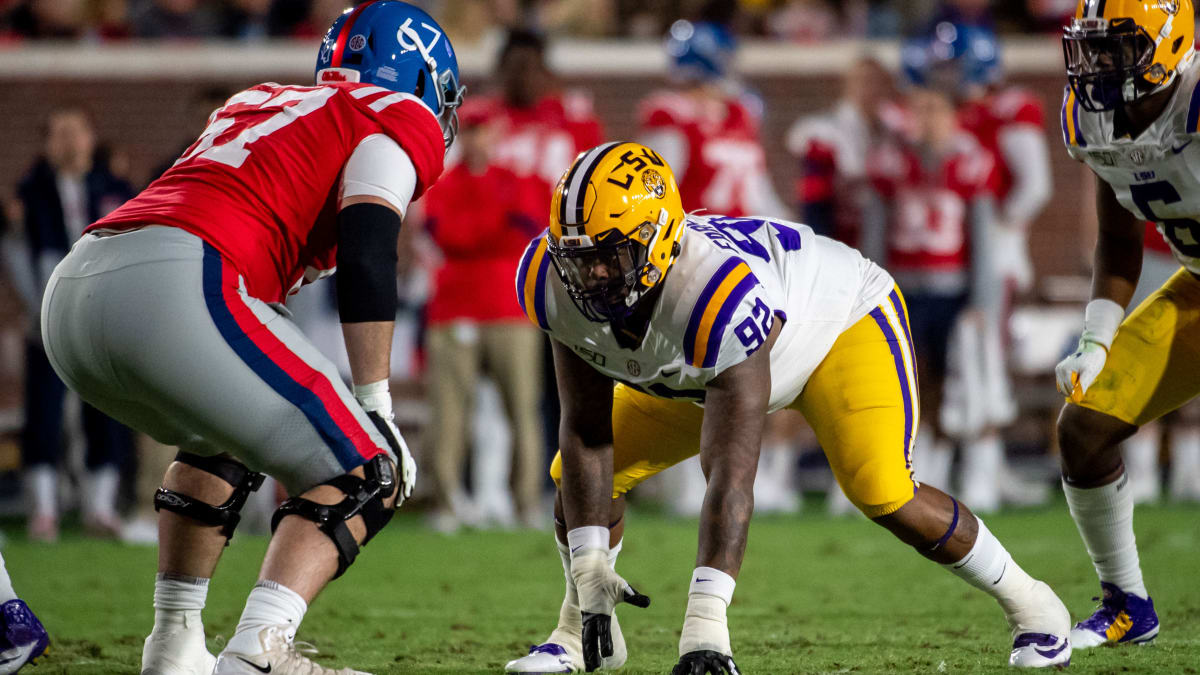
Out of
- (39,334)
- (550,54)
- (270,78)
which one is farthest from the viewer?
(270,78)

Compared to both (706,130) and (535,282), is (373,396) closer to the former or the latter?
(535,282)

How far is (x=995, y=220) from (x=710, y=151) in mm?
1776

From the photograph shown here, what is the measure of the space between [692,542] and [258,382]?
4.48 m

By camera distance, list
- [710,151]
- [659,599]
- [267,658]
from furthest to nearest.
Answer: [710,151] < [659,599] < [267,658]

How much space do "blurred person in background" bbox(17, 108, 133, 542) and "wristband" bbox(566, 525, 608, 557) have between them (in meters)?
4.76

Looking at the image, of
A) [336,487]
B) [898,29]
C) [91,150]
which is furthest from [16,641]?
[898,29]

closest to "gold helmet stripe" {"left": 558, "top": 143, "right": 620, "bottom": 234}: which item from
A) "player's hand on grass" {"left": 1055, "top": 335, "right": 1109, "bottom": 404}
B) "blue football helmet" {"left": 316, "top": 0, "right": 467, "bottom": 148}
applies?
"blue football helmet" {"left": 316, "top": 0, "right": 467, "bottom": 148}

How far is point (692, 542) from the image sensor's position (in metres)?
7.23

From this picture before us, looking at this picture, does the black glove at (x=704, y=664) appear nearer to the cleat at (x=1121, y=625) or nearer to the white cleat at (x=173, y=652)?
the white cleat at (x=173, y=652)

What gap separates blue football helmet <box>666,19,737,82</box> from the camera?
819cm

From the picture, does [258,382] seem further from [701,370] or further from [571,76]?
[571,76]

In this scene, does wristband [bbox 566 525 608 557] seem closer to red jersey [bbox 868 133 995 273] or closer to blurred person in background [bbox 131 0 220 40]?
red jersey [bbox 868 133 995 273]

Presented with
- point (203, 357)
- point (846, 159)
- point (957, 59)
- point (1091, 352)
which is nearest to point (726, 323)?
point (203, 357)

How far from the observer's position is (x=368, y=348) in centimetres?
321
